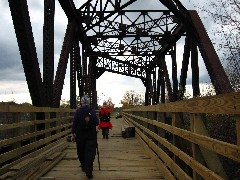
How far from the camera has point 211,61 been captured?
1044 cm

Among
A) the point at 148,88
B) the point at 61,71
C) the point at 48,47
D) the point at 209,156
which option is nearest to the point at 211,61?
the point at 61,71

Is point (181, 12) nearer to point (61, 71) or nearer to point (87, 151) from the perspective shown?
point (61, 71)

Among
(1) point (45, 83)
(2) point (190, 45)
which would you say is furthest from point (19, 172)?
(2) point (190, 45)

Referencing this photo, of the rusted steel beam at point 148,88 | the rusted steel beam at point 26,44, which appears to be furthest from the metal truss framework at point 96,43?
the rusted steel beam at point 148,88

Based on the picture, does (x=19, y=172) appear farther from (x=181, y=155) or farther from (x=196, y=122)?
(x=196, y=122)

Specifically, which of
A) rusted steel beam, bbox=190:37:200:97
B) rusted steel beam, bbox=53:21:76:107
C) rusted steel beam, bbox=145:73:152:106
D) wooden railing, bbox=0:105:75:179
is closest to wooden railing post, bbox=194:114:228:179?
wooden railing, bbox=0:105:75:179

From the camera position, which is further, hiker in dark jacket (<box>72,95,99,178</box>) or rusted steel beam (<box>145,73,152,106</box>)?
rusted steel beam (<box>145,73,152,106</box>)

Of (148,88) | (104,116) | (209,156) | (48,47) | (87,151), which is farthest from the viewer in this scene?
(148,88)

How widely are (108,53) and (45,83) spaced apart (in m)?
15.9

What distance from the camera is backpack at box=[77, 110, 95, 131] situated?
748 centimetres

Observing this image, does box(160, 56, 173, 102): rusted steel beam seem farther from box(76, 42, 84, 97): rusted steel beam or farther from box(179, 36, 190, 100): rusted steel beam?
box(76, 42, 84, 97): rusted steel beam

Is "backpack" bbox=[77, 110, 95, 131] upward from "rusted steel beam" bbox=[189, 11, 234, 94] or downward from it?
downward

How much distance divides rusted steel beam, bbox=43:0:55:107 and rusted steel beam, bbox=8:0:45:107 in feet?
3.83

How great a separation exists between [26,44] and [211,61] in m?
5.61
